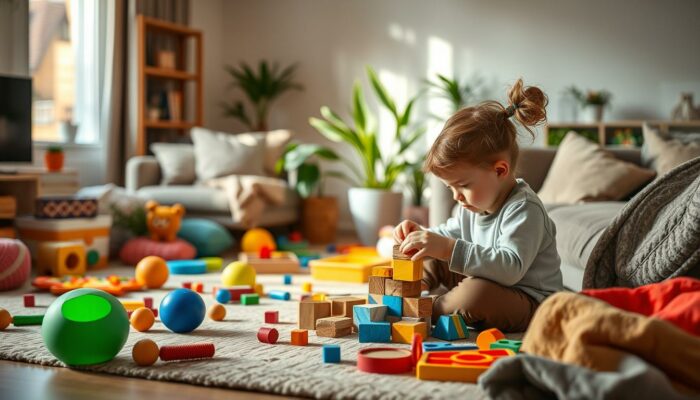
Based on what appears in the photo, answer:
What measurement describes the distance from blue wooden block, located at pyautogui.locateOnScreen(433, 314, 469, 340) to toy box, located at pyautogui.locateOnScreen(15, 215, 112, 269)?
2.20 m

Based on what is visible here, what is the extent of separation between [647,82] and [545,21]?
861 millimetres

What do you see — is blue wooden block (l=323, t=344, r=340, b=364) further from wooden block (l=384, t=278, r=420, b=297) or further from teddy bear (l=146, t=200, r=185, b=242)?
teddy bear (l=146, t=200, r=185, b=242)

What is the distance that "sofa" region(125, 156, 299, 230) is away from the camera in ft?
15.0

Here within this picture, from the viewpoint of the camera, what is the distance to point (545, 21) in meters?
5.68

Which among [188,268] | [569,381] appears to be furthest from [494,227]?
[188,268]

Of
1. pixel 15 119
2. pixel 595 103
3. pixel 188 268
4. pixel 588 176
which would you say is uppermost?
pixel 595 103

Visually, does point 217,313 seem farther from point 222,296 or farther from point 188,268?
point 188,268

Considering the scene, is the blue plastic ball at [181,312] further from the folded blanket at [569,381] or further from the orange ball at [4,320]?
the folded blanket at [569,381]

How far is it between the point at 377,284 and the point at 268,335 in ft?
1.11

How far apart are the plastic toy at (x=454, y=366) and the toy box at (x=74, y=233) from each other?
2.43 metres

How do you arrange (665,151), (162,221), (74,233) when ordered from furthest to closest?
(162,221)
(74,233)
(665,151)

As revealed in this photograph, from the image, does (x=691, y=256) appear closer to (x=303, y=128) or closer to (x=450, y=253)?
(x=450, y=253)

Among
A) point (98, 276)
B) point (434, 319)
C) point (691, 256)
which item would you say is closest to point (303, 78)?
point (98, 276)

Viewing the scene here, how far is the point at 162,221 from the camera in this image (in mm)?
4047
